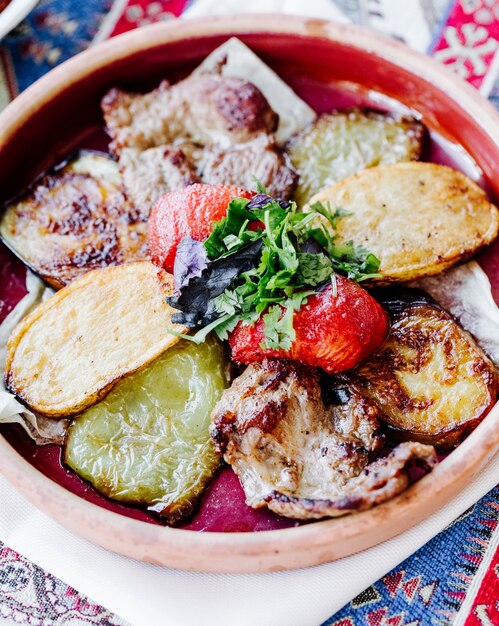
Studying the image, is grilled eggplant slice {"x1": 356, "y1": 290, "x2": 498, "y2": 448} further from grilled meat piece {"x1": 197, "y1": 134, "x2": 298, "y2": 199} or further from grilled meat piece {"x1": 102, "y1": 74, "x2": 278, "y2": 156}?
grilled meat piece {"x1": 102, "y1": 74, "x2": 278, "y2": 156}

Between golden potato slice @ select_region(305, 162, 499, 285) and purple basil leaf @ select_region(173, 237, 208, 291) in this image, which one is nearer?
purple basil leaf @ select_region(173, 237, 208, 291)

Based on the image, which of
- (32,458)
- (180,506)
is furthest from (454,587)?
(32,458)

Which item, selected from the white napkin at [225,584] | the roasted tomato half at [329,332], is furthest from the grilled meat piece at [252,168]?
the white napkin at [225,584]

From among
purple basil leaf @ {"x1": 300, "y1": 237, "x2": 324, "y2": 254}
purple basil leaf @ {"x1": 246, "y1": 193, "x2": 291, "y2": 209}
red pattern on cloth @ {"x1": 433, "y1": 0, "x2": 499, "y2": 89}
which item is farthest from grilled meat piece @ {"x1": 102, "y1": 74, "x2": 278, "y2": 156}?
red pattern on cloth @ {"x1": 433, "y1": 0, "x2": 499, "y2": 89}

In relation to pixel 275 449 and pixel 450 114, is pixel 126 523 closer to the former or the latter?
pixel 275 449

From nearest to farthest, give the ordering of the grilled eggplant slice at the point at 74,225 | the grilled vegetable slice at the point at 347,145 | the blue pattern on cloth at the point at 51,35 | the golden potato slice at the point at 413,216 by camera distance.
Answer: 1. the golden potato slice at the point at 413,216
2. the grilled eggplant slice at the point at 74,225
3. the grilled vegetable slice at the point at 347,145
4. the blue pattern on cloth at the point at 51,35

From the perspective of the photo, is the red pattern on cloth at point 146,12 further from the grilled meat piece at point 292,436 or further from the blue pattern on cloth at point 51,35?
the grilled meat piece at point 292,436
